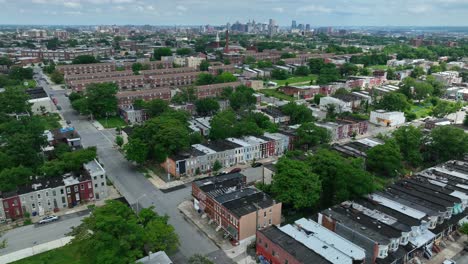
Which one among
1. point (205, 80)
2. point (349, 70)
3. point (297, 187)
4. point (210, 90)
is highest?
point (349, 70)

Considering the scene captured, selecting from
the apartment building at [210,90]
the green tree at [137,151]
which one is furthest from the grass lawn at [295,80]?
the green tree at [137,151]

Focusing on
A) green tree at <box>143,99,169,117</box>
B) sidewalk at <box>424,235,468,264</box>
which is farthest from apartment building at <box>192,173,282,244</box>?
green tree at <box>143,99,169,117</box>

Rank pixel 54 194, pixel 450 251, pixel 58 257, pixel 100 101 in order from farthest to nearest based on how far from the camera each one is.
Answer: pixel 100 101 < pixel 54 194 < pixel 450 251 < pixel 58 257

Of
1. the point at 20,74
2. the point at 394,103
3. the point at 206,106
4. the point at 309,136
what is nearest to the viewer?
the point at 309,136

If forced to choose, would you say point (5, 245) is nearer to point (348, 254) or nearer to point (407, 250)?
point (348, 254)

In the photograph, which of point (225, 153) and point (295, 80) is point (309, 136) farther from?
point (295, 80)

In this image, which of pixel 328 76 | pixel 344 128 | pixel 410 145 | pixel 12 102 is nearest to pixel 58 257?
pixel 410 145

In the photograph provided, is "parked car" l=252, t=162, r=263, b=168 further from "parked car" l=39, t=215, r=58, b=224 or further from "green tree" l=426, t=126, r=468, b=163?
"parked car" l=39, t=215, r=58, b=224

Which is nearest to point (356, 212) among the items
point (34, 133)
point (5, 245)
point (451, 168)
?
point (451, 168)
